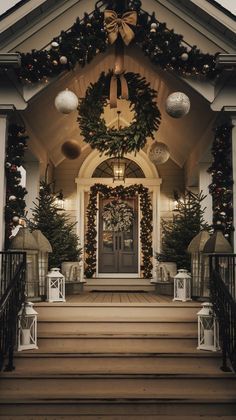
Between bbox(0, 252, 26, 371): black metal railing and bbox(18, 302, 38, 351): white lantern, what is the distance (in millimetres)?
85

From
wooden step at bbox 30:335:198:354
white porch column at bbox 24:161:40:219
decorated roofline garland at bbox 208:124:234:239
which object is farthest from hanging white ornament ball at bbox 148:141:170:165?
wooden step at bbox 30:335:198:354

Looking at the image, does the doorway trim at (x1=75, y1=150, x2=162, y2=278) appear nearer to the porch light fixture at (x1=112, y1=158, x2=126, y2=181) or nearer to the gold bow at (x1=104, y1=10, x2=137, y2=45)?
the porch light fixture at (x1=112, y1=158, x2=126, y2=181)

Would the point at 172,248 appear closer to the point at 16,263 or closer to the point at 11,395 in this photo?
the point at 16,263

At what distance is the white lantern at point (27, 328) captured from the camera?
5.20 m

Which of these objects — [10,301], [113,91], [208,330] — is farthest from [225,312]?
[113,91]

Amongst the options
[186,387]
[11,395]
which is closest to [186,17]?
[186,387]

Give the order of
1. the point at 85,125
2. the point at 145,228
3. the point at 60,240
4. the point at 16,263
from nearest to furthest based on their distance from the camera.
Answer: the point at 16,263 → the point at 85,125 → the point at 60,240 → the point at 145,228

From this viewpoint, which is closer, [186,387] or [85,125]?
[186,387]

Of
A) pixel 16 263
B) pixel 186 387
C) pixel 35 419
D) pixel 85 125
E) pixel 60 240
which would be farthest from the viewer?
pixel 60 240

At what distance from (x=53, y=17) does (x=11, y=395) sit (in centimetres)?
489

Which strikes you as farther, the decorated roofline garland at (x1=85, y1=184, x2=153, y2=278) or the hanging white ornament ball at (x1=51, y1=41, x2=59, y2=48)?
the decorated roofline garland at (x1=85, y1=184, x2=153, y2=278)

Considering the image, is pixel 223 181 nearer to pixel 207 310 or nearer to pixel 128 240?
pixel 207 310

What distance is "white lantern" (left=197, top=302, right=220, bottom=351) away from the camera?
17.1 ft

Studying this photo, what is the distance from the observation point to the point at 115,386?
15.2ft
